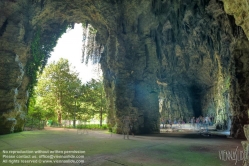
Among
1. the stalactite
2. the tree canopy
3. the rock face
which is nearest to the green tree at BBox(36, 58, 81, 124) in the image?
the tree canopy

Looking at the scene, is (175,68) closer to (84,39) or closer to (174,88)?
(174,88)

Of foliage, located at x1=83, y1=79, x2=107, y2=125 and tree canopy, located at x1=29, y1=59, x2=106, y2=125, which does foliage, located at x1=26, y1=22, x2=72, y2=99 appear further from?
foliage, located at x1=83, y1=79, x2=107, y2=125

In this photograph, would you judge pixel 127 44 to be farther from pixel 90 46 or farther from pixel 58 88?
pixel 58 88

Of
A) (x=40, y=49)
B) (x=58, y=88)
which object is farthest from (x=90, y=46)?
(x=58, y=88)

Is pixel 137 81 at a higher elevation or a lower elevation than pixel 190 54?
lower

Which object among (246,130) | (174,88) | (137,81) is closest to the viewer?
(246,130)

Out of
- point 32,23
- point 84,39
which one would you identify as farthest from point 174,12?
point 32,23

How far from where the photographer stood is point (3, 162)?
13.8 feet

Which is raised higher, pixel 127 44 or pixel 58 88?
pixel 127 44

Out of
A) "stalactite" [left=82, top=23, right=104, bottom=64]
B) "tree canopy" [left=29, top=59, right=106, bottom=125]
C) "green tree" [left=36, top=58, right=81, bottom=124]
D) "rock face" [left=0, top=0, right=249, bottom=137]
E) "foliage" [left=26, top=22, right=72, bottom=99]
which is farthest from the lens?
"green tree" [left=36, top=58, right=81, bottom=124]

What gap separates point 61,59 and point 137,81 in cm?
2012

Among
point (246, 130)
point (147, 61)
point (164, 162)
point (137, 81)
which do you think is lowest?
point (164, 162)

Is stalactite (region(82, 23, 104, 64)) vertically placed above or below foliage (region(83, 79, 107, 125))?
above

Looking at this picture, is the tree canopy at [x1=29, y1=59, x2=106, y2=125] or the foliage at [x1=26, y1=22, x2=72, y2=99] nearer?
the foliage at [x1=26, y1=22, x2=72, y2=99]
